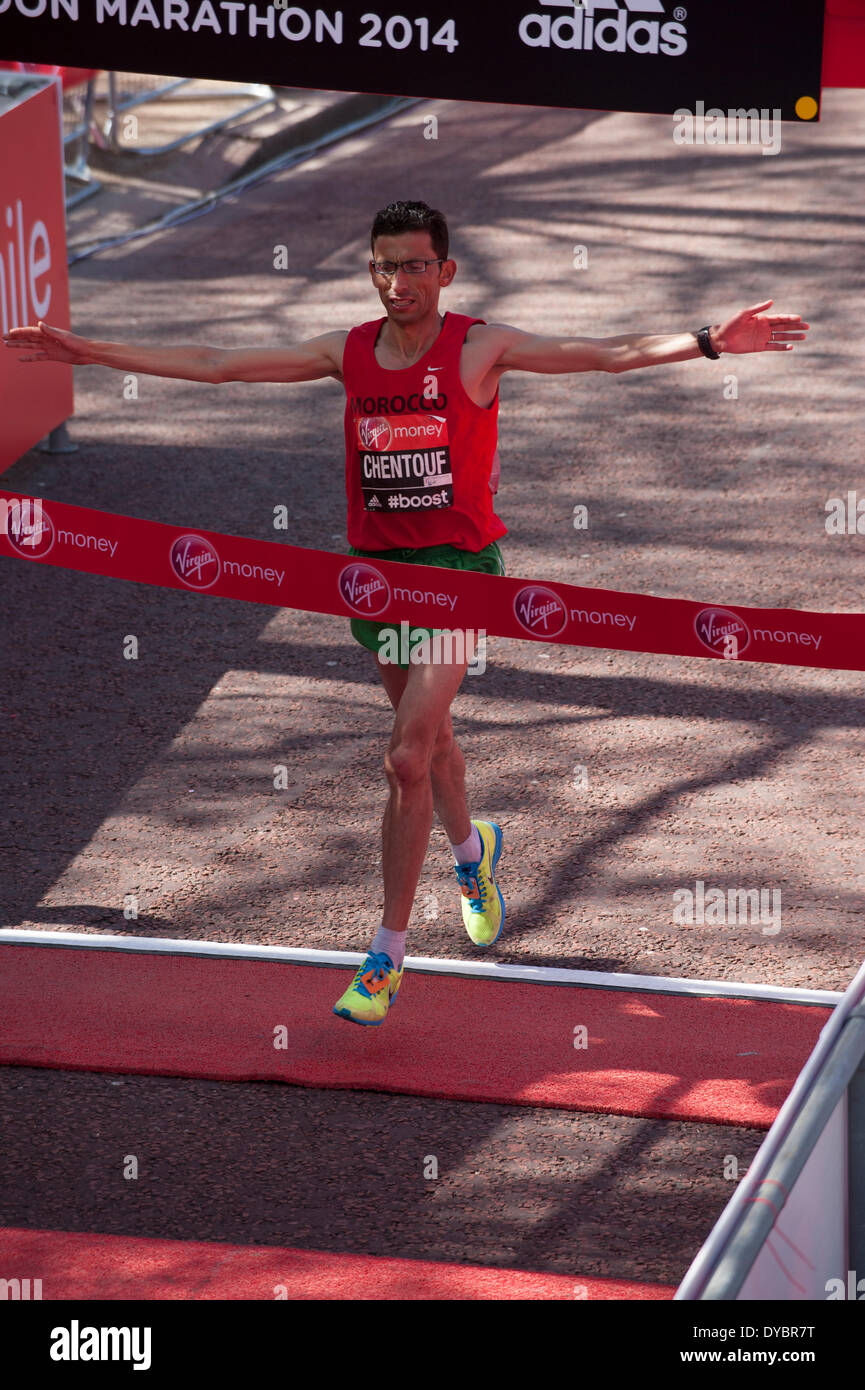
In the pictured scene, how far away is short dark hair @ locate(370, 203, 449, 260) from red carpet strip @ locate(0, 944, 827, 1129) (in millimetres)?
2335

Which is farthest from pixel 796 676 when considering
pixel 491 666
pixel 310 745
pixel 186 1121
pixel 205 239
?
pixel 205 239

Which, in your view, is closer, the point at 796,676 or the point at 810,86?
the point at 810,86

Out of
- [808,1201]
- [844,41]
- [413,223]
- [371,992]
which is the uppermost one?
[844,41]

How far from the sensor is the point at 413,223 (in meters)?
5.26

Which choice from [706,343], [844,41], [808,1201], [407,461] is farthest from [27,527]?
[808,1201]

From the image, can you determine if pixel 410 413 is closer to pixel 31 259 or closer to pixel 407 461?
pixel 407 461

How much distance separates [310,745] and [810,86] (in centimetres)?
368

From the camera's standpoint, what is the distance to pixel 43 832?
699 centimetres

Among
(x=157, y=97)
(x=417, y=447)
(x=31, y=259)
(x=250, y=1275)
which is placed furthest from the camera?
(x=157, y=97)

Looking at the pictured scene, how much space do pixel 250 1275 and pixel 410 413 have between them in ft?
8.08

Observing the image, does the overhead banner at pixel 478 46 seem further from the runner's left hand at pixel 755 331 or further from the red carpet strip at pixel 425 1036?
the red carpet strip at pixel 425 1036

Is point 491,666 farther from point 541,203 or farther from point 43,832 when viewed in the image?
point 541,203

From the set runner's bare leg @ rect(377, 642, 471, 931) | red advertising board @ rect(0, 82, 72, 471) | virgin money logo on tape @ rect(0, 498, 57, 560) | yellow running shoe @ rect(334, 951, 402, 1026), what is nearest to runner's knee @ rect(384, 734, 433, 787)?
runner's bare leg @ rect(377, 642, 471, 931)

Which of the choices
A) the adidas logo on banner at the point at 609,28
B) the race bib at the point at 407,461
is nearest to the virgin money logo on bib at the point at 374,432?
the race bib at the point at 407,461
